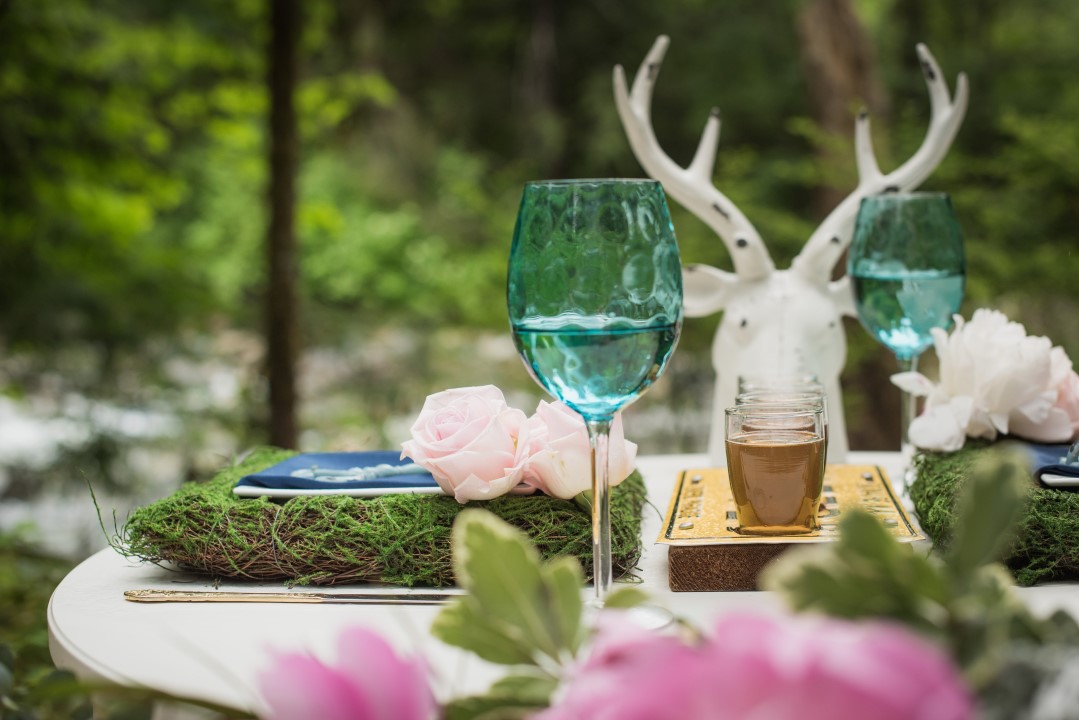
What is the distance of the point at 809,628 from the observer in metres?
0.33

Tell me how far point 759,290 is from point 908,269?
21cm

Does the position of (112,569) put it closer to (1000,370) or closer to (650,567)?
(650,567)

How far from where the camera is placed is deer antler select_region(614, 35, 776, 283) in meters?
1.57

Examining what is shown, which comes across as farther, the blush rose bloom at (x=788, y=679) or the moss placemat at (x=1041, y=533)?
the moss placemat at (x=1041, y=533)

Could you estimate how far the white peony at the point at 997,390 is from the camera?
1.17m

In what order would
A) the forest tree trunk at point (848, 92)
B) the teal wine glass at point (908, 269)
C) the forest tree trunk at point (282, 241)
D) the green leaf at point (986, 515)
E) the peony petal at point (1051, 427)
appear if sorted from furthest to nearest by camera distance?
the forest tree trunk at point (848, 92), the forest tree trunk at point (282, 241), the teal wine glass at point (908, 269), the peony petal at point (1051, 427), the green leaf at point (986, 515)

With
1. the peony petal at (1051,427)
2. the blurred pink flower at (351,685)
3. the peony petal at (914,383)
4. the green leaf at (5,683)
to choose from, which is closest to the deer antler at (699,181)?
the peony petal at (914,383)

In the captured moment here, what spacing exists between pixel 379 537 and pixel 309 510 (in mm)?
77

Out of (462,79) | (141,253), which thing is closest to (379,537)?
(141,253)

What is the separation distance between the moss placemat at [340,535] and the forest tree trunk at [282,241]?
2.69 metres

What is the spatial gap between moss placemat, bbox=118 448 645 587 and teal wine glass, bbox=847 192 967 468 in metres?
0.57

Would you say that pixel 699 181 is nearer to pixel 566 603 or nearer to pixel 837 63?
pixel 566 603

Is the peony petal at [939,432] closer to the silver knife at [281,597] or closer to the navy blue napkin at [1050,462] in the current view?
the navy blue napkin at [1050,462]

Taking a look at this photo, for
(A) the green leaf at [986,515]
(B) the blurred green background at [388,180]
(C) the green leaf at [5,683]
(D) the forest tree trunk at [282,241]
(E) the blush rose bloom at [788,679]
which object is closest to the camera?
(E) the blush rose bloom at [788,679]
